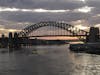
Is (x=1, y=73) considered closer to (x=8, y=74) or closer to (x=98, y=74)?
(x=8, y=74)

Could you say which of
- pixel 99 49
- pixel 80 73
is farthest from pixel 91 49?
pixel 80 73

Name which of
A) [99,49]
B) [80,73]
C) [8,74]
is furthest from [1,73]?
[99,49]

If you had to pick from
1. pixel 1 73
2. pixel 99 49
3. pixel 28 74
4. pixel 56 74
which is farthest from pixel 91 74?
pixel 99 49

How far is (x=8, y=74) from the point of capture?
81.2m

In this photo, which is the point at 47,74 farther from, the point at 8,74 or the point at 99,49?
the point at 99,49

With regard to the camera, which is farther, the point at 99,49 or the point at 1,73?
the point at 99,49

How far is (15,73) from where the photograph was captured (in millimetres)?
83312

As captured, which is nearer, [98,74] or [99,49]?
[98,74]

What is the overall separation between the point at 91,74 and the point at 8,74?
16.6 meters

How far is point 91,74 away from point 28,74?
1254 centimetres

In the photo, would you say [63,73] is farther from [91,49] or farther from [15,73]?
[91,49]

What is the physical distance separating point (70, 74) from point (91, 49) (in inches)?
4744

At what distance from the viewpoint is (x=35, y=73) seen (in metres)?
83.1

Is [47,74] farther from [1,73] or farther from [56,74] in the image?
[1,73]
